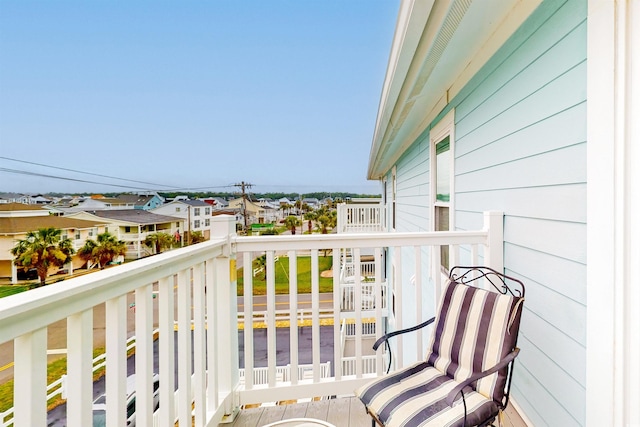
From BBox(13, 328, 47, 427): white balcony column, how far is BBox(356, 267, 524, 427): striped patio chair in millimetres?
1223

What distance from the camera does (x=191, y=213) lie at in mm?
1885

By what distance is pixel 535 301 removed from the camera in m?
1.67

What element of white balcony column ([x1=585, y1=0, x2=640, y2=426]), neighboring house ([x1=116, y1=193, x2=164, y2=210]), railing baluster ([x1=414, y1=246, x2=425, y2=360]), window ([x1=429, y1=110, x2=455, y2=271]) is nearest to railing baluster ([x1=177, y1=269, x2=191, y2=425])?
neighboring house ([x1=116, y1=193, x2=164, y2=210])

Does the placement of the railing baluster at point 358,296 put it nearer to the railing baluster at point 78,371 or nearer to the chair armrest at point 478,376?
the chair armrest at point 478,376

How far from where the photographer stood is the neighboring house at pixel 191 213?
73.7 inches

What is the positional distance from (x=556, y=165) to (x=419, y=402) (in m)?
1.26

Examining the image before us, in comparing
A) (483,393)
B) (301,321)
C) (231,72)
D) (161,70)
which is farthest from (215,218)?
(231,72)

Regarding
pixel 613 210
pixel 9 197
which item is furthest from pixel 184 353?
pixel 613 210

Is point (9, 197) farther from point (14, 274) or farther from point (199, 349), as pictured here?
point (199, 349)

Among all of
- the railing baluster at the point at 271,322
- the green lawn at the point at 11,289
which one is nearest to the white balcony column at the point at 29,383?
the green lawn at the point at 11,289

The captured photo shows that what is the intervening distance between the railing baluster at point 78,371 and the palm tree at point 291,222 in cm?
325

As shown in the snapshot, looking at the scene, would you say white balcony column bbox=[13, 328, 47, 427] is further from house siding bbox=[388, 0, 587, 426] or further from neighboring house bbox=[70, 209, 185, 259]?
house siding bbox=[388, 0, 587, 426]

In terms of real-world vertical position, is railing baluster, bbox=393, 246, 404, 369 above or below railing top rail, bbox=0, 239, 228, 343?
below

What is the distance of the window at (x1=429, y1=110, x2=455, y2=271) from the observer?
119 inches
